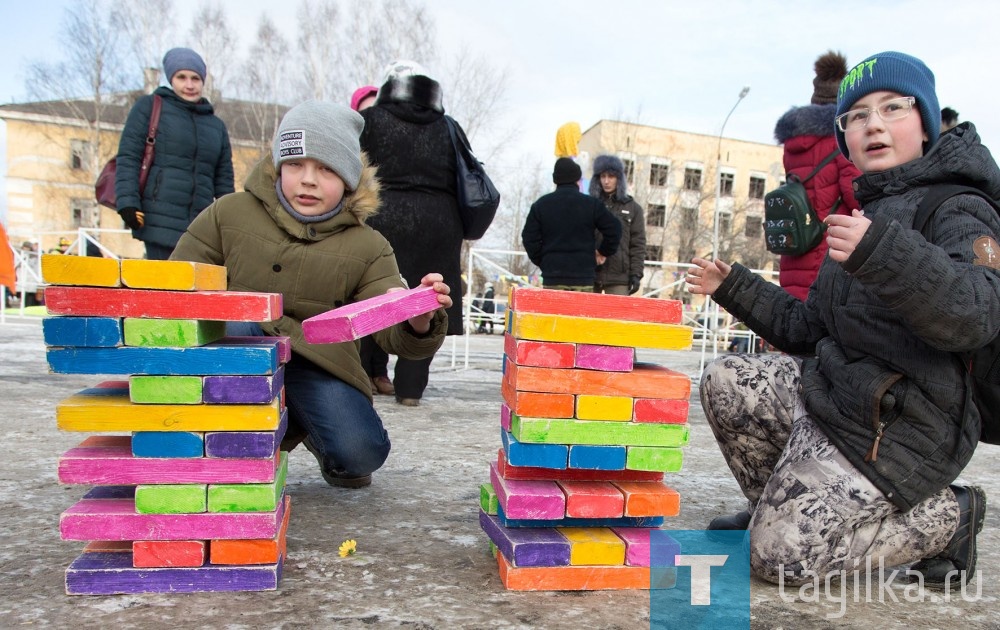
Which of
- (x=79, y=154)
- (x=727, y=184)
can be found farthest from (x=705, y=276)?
(x=727, y=184)

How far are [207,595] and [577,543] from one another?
3.18 ft

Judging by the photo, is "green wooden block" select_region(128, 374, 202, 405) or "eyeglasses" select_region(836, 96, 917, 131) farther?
"eyeglasses" select_region(836, 96, 917, 131)

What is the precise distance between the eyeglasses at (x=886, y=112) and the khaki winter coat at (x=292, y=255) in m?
1.61

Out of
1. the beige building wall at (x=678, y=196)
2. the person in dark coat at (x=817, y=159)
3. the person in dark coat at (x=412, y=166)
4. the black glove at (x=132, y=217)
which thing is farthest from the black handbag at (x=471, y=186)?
the beige building wall at (x=678, y=196)

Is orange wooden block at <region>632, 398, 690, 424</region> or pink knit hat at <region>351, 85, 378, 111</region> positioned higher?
pink knit hat at <region>351, 85, 378, 111</region>

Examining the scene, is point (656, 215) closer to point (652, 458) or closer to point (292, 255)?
point (292, 255)

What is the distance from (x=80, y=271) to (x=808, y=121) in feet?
12.0

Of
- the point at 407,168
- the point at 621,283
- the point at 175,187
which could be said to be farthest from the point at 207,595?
the point at 621,283

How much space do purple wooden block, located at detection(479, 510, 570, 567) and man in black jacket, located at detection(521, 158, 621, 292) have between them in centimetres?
379

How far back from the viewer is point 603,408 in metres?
1.94

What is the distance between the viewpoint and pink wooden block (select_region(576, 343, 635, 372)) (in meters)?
1.94

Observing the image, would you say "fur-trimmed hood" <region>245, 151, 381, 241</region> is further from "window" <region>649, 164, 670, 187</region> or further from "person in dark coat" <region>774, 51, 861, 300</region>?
"window" <region>649, 164, 670, 187</region>

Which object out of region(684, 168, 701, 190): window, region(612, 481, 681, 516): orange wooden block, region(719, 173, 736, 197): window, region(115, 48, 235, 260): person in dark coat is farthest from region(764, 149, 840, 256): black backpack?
region(719, 173, 736, 197): window

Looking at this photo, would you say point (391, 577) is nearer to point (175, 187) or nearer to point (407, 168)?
point (407, 168)
